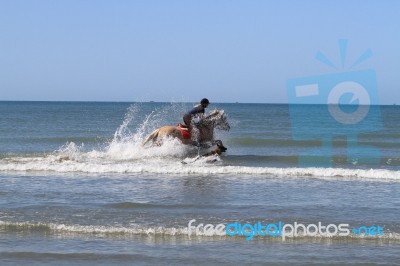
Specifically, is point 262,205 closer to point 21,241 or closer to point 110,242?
point 110,242

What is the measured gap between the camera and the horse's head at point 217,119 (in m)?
19.9

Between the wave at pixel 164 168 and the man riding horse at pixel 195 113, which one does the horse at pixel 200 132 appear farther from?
the wave at pixel 164 168

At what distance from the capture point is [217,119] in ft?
65.9

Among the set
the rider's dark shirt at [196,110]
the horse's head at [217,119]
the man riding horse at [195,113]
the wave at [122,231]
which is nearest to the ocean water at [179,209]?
Result: the wave at [122,231]

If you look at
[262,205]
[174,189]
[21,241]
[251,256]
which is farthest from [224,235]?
[174,189]

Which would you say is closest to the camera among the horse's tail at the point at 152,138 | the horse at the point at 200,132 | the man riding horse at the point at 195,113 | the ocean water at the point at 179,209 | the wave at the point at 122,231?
the ocean water at the point at 179,209

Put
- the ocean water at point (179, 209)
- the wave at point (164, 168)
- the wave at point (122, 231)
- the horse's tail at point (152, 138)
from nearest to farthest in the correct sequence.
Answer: the ocean water at point (179, 209)
the wave at point (122, 231)
the wave at point (164, 168)
the horse's tail at point (152, 138)

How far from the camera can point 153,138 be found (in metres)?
20.3

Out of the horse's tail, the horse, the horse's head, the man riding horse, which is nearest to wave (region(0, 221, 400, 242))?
the man riding horse

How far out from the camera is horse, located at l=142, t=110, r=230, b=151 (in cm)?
1986

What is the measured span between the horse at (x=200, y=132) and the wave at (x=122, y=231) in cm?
962

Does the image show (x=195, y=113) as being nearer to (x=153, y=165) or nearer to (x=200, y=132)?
(x=200, y=132)

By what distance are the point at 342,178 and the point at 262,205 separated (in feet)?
16.0

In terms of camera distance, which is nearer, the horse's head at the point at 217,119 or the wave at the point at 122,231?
the wave at the point at 122,231
